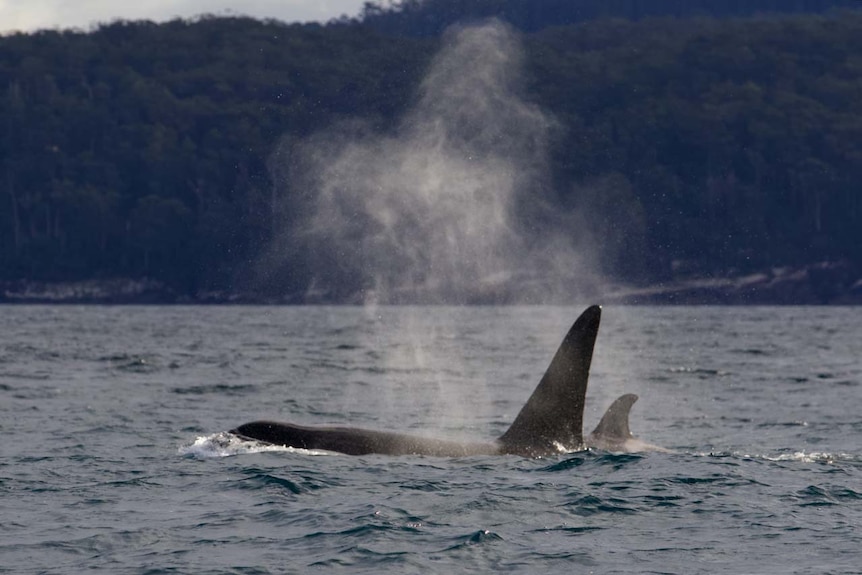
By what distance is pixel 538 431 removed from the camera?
20.6 meters

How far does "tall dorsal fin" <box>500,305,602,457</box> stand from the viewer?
20.3 metres

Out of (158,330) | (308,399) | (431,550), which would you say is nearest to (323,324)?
(158,330)

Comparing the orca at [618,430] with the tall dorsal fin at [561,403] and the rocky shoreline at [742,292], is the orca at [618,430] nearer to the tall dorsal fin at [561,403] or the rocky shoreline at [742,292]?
the tall dorsal fin at [561,403]

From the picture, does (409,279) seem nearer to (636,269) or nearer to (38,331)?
(636,269)

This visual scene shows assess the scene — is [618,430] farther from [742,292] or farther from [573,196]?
[573,196]

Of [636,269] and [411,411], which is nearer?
[411,411]

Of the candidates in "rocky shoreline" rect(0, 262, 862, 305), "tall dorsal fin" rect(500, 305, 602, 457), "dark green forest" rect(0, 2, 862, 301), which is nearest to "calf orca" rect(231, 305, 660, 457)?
"tall dorsal fin" rect(500, 305, 602, 457)

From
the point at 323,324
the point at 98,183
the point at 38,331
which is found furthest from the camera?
the point at 98,183

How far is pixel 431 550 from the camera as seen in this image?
15.3m

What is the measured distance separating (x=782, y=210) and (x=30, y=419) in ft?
513

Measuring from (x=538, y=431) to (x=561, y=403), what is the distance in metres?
0.51

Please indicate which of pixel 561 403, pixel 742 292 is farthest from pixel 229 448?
pixel 742 292

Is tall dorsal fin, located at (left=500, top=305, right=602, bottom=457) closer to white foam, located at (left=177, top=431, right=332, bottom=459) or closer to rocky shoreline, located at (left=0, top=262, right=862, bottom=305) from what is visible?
white foam, located at (left=177, top=431, right=332, bottom=459)

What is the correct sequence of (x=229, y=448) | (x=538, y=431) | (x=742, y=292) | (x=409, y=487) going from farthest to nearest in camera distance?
1. (x=742, y=292)
2. (x=229, y=448)
3. (x=538, y=431)
4. (x=409, y=487)
